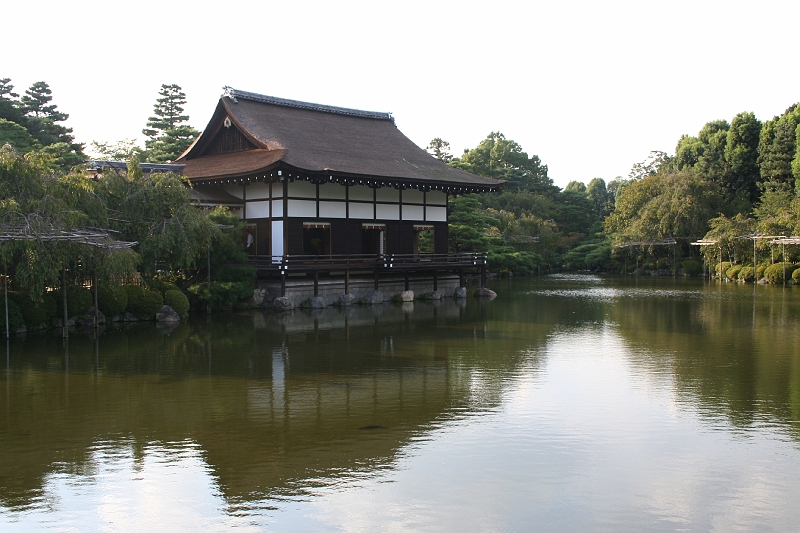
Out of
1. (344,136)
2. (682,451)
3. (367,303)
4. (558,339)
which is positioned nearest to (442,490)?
(682,451)

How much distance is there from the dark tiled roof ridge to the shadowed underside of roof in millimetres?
37

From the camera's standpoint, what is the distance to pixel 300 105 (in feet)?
98.7

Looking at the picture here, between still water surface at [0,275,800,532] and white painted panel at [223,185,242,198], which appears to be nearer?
still water surface at [0,275,800,532]

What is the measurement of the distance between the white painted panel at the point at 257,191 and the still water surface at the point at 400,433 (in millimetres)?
8322

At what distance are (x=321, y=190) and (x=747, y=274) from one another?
81.1ft

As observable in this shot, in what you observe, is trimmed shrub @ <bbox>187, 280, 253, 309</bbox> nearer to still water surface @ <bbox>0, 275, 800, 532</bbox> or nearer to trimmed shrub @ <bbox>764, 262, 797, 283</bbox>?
still water surface @ <bbox>0, 275, 800, 532</bbox>

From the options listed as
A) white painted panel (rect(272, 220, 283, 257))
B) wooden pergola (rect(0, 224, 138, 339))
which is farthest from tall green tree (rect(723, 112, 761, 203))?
wooden pergola (rect(0, 224, 138, 339))

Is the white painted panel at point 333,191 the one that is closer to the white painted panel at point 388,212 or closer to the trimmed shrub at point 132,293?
the white painted panel at point 388,212

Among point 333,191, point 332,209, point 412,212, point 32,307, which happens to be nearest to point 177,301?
point 32,307

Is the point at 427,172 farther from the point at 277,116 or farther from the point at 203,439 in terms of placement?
the point at 203,439

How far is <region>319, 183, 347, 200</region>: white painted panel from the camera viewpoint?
25.3 m

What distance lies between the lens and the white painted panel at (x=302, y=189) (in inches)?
963

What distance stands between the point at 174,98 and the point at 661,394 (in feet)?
141

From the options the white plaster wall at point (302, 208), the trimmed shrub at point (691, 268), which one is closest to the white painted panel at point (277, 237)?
the white plaster wall at point (302, 208)
